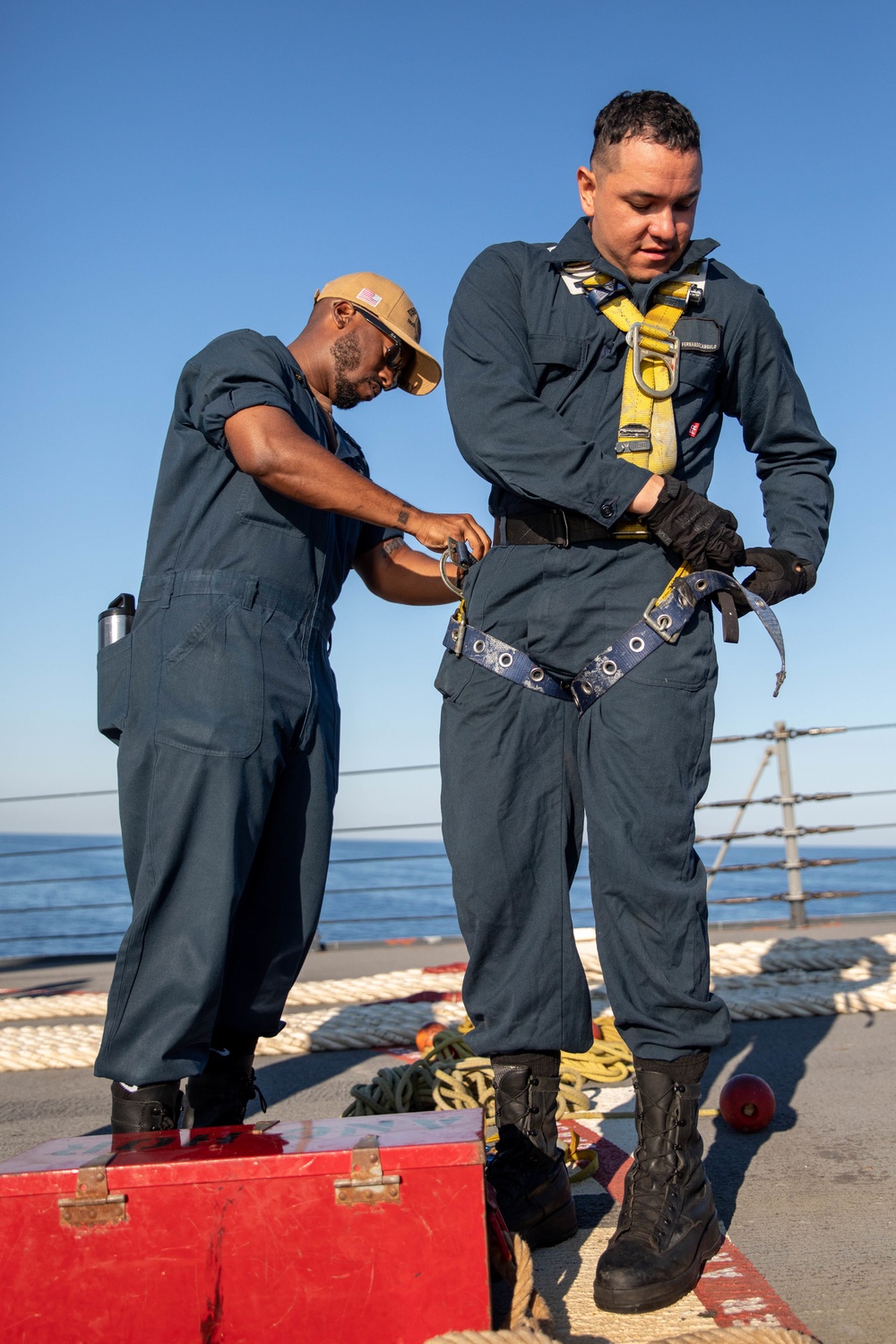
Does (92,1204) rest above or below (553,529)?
below

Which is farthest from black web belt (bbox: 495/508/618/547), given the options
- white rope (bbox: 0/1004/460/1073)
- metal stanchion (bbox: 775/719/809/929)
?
metal stanchion (bbox: 775/719/809/929)

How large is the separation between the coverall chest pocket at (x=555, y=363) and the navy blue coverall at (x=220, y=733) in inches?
20.6

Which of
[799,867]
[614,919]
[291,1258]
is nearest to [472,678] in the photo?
[614,919]

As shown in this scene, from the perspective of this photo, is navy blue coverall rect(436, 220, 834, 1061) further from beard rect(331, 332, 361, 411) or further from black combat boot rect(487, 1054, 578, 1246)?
beard rect(331, 332, 361, 411)

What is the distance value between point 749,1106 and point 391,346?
189cm

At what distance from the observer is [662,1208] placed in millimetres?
1731

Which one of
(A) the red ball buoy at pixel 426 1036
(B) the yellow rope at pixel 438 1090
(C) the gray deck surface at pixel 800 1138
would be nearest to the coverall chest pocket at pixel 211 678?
(B) the yellow rope at pixel 438 1090

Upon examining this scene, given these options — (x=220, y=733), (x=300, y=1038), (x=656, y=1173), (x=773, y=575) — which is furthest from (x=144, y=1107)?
(x=300, y=1038)

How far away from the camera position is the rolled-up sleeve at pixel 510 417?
75.3 inches

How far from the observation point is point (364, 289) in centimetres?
264

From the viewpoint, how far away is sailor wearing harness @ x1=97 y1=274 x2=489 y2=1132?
206cm

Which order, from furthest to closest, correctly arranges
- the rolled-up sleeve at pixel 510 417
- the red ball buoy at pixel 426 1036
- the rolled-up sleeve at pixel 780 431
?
the red ball buoy at pixel 426 1036 → the rolled-up sleeve at pixel 780 431 → the rolled-up sleeve at pixel 510 417

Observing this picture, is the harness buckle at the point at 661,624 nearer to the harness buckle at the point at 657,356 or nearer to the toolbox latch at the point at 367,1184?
the harness buckle at the point at 657,356

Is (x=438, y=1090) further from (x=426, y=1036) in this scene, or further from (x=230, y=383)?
(x=230, y=383)
